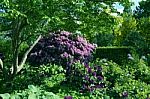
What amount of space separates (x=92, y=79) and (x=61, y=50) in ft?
9.69

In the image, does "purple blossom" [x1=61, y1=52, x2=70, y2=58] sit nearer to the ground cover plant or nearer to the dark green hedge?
the ground cover plant

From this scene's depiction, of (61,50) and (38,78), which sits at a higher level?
(61,50)

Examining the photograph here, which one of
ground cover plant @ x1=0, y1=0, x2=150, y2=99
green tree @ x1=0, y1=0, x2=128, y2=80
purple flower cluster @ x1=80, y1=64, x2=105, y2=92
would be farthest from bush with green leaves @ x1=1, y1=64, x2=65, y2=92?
purple flower cluster @ x1=80, y1=64, x2=105, y2=92

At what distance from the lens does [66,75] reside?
9.89 meters

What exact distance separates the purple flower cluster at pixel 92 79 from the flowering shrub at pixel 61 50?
2090mm

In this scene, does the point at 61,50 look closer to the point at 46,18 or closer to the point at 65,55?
the point at 65,55

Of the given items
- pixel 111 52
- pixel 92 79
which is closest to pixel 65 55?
pixel 92 79

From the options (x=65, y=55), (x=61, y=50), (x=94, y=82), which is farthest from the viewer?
(x=61, y=50)

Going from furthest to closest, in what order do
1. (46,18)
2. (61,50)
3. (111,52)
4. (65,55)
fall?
(111,52) → (61,50) → (65,55) → (46,18)

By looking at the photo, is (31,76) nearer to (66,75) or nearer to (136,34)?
(66,75)

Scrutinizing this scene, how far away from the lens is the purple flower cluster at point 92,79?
8.74 meters

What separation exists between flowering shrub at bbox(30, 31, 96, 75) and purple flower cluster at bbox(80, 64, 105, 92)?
209 cm

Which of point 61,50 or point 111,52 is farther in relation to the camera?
point 111,52

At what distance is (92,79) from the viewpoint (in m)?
8.81
